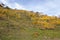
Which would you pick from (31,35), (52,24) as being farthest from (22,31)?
(52,24)

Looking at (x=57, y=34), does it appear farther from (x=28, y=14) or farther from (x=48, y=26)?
(x=28, y=14)

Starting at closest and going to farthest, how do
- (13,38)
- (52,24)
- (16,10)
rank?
(13,38), (52,24), (16,10)

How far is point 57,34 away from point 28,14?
16.4ft

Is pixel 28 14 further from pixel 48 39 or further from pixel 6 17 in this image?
pixel 48 39

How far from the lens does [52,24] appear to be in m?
21.8

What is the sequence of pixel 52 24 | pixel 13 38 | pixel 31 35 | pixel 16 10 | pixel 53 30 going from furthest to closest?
1. pixel 16 10
2. pixel 52 24
3. pixel 53 30
4. pixel 31 35
5. pixel 13 38

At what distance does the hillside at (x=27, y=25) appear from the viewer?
17731 mm

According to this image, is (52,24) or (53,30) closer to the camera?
(53,30)

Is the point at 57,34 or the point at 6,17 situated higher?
the point at 6,17

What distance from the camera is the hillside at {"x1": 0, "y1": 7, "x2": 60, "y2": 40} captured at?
17.7m

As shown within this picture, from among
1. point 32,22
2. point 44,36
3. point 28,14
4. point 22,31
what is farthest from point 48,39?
point 28,14

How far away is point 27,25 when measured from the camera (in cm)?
2027

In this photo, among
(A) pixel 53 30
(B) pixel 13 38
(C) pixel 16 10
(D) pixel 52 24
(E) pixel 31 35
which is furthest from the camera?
(C) pixel 16 10

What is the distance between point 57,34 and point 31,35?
2.41m
